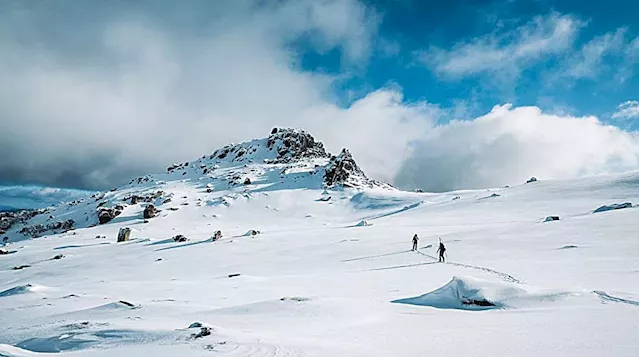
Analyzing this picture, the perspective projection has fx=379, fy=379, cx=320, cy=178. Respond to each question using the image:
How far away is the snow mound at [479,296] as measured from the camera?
476 inches

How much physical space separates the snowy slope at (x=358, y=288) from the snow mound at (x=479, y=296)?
47 millimetres

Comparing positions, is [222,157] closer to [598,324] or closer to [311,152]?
[311,152]

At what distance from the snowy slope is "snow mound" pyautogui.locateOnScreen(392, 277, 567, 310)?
0.05 meters

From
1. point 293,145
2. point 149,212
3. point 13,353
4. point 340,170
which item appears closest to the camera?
point 13,353

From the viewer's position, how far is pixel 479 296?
1255 centimetres

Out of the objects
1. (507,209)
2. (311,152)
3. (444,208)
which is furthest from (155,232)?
(311,152)

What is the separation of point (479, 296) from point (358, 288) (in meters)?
7.66

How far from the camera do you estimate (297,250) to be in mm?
38281

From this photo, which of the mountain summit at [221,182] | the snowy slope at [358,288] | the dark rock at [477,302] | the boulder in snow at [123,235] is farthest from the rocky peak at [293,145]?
the dark rock at [477,302]

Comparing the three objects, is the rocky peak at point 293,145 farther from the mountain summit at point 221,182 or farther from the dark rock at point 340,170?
the dark rock at point 340,170

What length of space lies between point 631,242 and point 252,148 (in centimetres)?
12782

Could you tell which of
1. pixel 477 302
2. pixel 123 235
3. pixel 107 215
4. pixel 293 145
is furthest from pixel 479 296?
pixel 293 145

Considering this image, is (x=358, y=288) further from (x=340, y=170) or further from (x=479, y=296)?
(x=340, y=170)

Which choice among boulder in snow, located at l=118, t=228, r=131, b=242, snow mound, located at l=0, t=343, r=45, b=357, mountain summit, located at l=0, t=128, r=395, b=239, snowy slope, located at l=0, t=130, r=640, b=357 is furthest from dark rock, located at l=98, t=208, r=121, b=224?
snow mound, located at l=0, t=343, r=45, b=357
